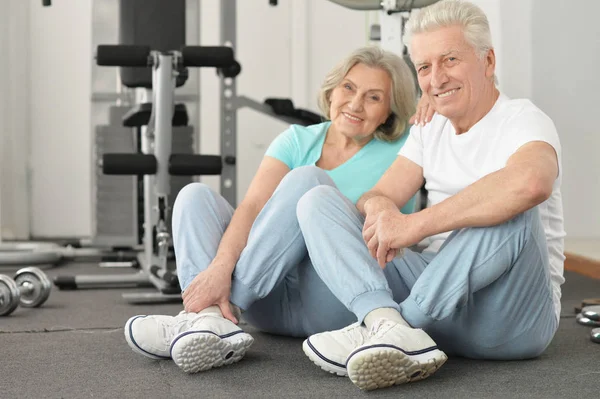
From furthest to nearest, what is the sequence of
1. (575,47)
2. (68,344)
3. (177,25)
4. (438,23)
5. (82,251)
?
(82,251), (177,25), (575,47), (68,344), (438,23)

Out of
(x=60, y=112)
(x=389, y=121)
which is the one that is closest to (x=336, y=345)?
(x=389, y=121)

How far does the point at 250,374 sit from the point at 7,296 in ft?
3.93

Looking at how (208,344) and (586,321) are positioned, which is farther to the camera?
(586,321)

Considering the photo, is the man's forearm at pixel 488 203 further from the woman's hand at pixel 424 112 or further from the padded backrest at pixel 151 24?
the padded backrest at pixel 151 24

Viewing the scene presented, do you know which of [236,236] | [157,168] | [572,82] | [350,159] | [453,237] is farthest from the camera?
[572,82]

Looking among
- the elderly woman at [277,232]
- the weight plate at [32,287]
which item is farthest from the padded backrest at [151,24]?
the elderly woman at [277,232]

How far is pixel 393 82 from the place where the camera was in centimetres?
210

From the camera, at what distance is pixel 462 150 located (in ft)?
5.67

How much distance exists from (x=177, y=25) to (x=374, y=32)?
99cm

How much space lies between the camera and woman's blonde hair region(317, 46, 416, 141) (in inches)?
82.7

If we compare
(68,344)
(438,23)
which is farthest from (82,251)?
(438,23)

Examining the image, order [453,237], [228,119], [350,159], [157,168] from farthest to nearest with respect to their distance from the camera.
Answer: [228,119]
[157,168]
[350,159]
[453,237]

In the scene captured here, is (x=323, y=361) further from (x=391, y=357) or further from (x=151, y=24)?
(x=151, y=24)

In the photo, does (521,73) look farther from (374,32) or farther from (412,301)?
(412,301)
